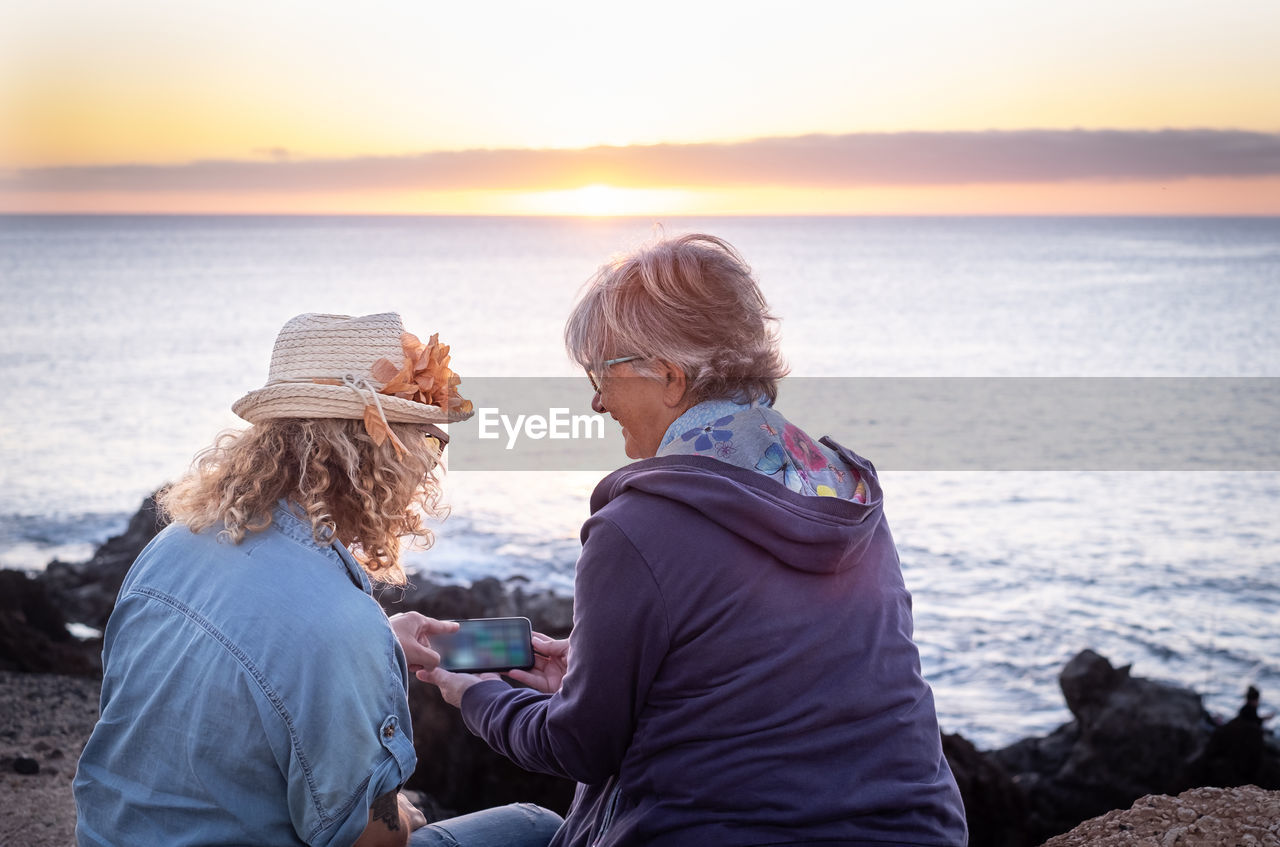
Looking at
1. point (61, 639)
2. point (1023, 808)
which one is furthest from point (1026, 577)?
point (61, 639)

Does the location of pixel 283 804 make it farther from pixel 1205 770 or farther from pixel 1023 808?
pixel 1205 770

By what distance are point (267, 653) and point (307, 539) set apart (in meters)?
0.26

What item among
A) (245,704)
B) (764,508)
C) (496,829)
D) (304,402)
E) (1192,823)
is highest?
(304,402)

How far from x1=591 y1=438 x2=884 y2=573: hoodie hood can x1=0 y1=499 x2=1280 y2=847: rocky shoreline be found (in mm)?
2180

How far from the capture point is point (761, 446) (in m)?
2.35

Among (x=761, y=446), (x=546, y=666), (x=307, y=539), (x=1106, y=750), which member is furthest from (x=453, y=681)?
(x=1106, y=750)

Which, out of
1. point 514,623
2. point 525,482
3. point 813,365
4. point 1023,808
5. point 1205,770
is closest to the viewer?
point 514,623

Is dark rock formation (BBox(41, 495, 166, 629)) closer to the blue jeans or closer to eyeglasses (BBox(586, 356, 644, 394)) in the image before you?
the blue jeans

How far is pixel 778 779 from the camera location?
2.19 m

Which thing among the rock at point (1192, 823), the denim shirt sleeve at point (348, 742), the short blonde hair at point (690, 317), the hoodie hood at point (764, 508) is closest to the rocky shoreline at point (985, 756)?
the rock at point (1192, 823)

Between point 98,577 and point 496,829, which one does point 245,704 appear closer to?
point 496,829

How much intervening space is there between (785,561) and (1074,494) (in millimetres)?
16603

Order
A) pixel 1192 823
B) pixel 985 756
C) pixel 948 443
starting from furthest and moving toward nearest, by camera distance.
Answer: pixel 948 443 < pixel 985 756 < pixel 1192 823

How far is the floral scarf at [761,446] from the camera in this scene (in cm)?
234
